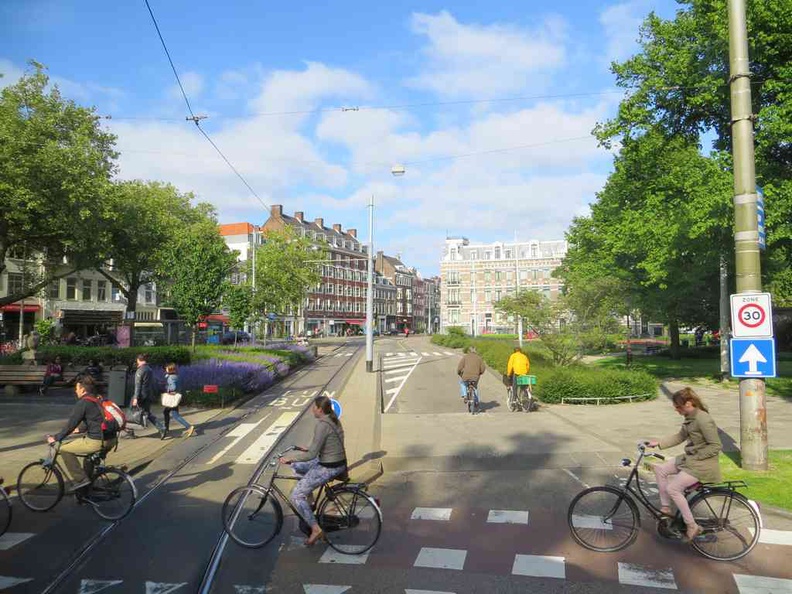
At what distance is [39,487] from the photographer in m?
7.29

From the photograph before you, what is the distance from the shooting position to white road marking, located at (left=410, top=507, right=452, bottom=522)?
7.02 metres

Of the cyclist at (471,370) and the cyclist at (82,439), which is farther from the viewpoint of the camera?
the cyclist at (471,370)

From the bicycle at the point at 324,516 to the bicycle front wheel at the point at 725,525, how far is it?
10.3 ft

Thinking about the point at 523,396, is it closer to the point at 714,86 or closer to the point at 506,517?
the point at 506,517

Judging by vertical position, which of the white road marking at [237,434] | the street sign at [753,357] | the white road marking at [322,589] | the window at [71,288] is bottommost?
the white road marking at [237,434]

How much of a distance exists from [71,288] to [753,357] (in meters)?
53.9

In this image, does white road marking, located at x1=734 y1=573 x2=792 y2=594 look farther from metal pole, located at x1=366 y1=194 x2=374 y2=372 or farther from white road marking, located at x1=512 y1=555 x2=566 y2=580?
metal pole, located at x1=366 y1=194 x2=374 y2=372

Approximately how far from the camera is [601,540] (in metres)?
5.96

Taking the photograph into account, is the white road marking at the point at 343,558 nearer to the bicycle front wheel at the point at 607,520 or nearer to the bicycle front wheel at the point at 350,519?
the bicycle front wheel at the point at 350,519

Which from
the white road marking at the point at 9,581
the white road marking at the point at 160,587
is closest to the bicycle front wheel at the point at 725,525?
the white road marking at the point at 160,587

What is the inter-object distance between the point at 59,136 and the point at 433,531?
24647 mm

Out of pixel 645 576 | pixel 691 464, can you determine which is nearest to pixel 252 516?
pixel 645 576

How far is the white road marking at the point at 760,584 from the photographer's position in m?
4.93

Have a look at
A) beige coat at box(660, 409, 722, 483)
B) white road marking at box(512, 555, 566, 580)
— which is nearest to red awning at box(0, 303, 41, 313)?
A: white road marking at box(512, 555, 566, 580)
